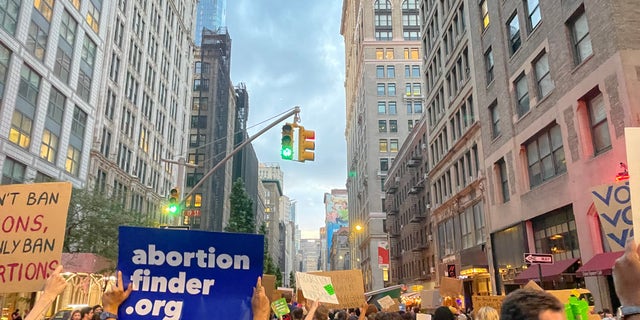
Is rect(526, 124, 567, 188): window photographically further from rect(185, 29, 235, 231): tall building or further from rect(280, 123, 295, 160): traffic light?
rect(185, 29, 235, 231): tall building

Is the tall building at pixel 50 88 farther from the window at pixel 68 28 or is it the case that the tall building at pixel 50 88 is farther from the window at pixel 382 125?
the window at pixel 382 125

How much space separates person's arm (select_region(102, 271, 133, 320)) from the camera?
14.4ft

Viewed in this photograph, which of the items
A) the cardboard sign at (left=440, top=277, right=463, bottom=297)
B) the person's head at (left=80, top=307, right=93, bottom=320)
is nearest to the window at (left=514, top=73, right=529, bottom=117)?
the cardboard sign at (left=440, top=277, right=463, bottom=297)

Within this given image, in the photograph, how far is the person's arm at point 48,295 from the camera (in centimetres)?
407

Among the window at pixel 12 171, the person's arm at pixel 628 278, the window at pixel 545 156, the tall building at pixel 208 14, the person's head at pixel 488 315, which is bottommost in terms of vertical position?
the person's head at pixel 488 315

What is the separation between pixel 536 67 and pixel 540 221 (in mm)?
7582

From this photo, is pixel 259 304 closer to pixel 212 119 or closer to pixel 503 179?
pixel 503 179

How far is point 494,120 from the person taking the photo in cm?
3002

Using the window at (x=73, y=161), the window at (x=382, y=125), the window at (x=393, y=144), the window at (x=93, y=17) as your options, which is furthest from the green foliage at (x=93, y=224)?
the window at (x=382, y=125)

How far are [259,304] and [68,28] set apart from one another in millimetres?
41045

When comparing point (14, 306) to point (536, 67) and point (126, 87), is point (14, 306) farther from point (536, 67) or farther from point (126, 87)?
point (536, 67)

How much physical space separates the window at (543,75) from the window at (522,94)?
113 centimetres

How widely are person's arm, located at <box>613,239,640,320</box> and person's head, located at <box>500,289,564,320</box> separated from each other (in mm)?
1132

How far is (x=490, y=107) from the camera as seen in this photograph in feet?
98.9
